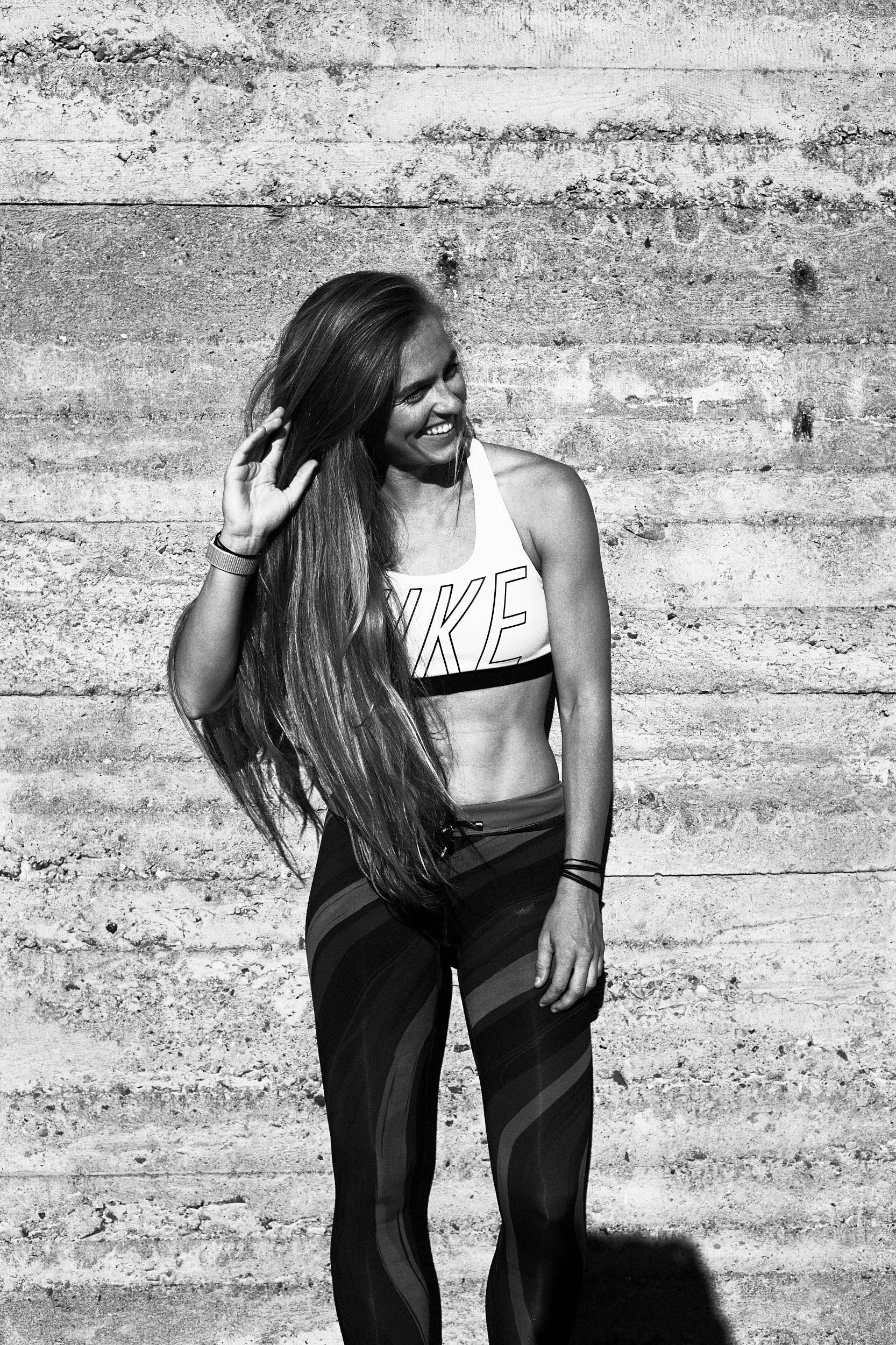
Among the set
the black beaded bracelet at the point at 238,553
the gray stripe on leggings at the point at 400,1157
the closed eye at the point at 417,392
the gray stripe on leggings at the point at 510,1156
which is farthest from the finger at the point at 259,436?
the gray stripe on leggings at the point at 510,1156

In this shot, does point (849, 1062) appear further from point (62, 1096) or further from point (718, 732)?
point (62, 1096)

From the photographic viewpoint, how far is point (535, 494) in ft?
7.16

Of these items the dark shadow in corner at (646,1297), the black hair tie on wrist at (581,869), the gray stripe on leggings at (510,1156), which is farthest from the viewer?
the dark shadow in corner at (646,1297)

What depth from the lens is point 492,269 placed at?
109 inches

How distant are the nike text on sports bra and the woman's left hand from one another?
0.40 m

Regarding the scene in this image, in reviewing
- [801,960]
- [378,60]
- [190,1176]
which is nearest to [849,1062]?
[801,960]

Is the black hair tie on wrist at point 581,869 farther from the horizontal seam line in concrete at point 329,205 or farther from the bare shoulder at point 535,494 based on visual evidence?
the horizontal seam line in concrete at point 329,205

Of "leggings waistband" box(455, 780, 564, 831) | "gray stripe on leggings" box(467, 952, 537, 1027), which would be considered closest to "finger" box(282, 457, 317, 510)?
"leggings waistband" box(455, 780, 564, 831)

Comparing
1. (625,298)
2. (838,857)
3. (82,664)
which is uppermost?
(625,298)

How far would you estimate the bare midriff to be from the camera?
2207 mm

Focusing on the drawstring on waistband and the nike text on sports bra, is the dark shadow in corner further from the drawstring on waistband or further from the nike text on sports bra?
the nike text on sports bra

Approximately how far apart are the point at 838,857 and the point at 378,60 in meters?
2.08

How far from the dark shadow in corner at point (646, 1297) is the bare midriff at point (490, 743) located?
1.33 metres

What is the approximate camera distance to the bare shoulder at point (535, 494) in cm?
216
